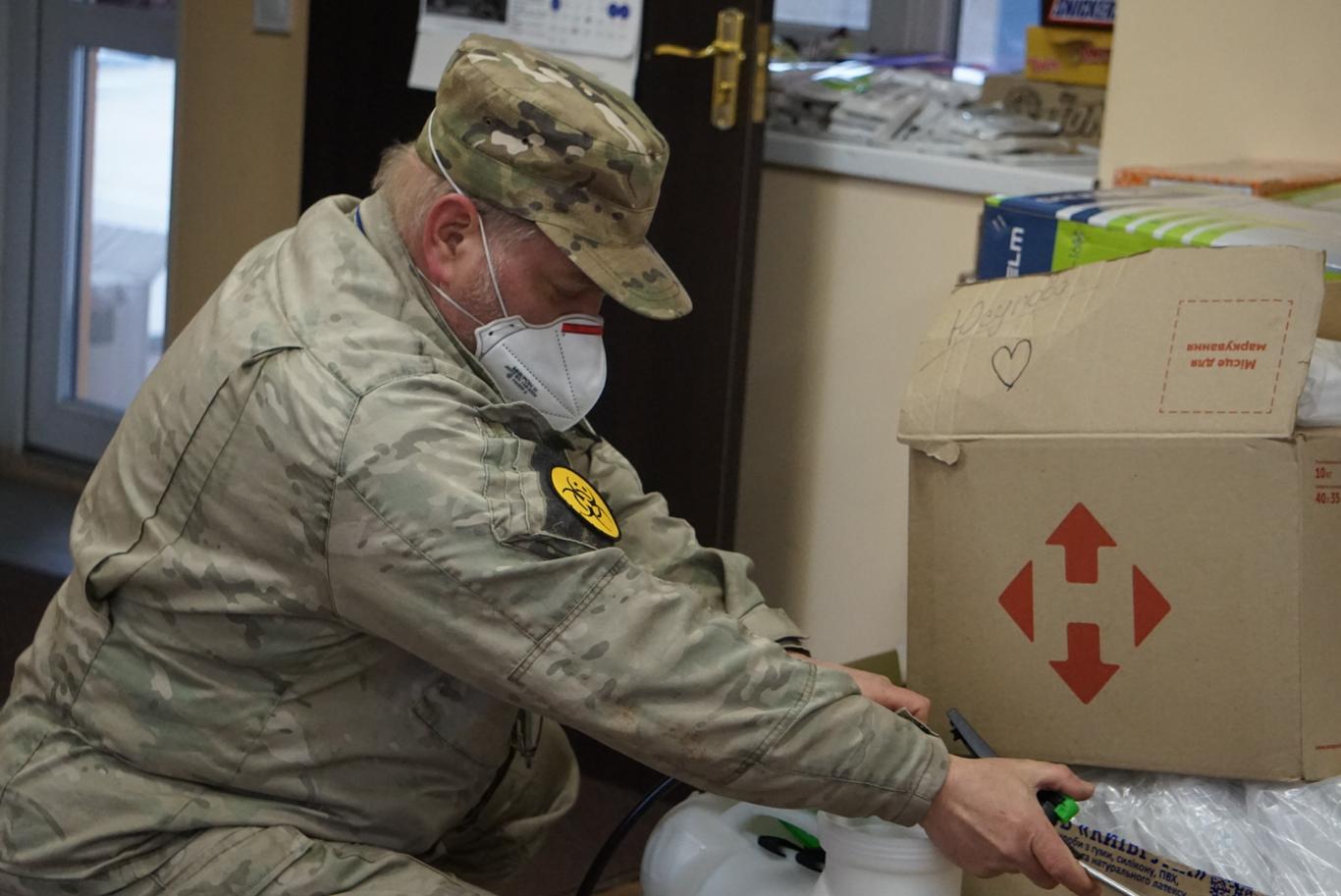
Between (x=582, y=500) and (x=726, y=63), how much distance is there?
1192mm

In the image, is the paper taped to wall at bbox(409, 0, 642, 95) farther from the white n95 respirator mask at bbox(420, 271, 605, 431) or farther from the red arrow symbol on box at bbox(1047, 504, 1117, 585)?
the red arrow symbol on box at bbox(1047, 504, 1117, 585)

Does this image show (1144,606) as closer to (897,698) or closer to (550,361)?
(897,698)

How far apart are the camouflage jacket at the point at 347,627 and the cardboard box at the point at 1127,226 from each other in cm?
51

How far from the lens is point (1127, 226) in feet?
4.60

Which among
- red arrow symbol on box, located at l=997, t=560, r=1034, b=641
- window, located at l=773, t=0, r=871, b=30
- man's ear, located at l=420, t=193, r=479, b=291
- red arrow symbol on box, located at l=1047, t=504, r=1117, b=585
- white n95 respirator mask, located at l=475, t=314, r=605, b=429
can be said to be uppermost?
window, located at l=773, t=0, r=871, b=30

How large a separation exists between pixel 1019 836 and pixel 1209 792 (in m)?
0.23

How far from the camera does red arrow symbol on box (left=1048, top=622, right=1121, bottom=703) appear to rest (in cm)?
127

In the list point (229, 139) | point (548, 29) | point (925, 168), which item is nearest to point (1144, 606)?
point (925, 168)

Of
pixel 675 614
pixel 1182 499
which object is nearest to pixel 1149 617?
pixel 1182 499

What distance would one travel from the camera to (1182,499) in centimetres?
121

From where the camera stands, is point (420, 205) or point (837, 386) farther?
point (837, 386)

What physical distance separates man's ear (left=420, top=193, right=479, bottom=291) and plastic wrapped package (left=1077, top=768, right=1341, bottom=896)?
2.23ft

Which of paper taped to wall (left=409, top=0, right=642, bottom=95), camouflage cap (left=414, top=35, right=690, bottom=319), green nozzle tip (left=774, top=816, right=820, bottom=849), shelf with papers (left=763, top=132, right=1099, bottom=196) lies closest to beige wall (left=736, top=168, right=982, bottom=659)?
shelf with papers (left=763, top=132, right=1099, bottom=196)

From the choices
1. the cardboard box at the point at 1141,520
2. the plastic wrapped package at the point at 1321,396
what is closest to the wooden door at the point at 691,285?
the cardboard box at the point at 1141,520
